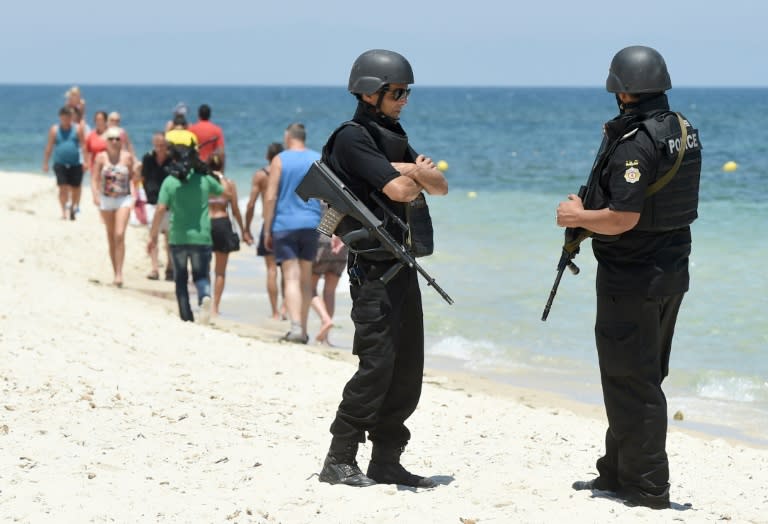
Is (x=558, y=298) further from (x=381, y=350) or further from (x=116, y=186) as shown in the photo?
(x=381, y=350)

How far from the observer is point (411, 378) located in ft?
16.3

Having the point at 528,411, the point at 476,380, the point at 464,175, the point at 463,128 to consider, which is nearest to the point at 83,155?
the point at 476,380

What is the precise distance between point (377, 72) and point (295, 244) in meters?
4.78

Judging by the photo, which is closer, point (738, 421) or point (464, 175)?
point (738, 421)

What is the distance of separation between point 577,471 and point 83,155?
13621 millimetres

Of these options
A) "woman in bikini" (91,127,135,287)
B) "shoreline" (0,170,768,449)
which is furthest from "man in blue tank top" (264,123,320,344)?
"woman in bikini" (91,127,135,287)

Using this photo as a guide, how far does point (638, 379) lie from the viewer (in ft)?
15.4

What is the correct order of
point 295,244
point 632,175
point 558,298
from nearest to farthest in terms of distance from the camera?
point 632,175, point 295,244, point 558,298

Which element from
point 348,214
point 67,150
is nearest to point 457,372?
point 348,214

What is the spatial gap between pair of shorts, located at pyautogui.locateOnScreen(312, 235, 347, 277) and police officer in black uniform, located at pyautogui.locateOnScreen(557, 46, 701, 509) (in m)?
5.16

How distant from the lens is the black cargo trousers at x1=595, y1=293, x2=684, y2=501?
184 inches

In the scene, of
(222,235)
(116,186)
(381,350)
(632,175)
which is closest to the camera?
(632,175)

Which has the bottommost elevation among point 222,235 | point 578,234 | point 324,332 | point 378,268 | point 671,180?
point 324,332

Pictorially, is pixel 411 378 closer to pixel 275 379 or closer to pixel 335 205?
pixel 335 205
